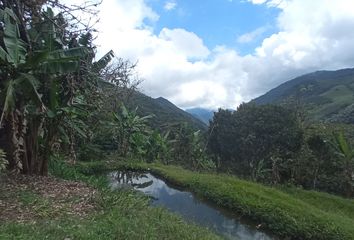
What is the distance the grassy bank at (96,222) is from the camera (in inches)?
284

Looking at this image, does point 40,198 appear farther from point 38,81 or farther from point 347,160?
point 347,160

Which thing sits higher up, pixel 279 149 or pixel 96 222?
pixel 279 149

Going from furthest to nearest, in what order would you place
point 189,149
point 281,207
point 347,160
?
point 189,149
point 347,160
point 281,207

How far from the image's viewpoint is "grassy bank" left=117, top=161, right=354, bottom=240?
1290 centimetres

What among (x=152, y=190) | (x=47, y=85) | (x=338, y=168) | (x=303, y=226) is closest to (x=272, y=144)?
(x=338, y=168)

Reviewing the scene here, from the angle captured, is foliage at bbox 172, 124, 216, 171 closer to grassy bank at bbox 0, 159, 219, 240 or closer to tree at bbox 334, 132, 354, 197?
tree at bbox 334, 132, 354, 197

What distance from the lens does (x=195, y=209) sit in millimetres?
15305

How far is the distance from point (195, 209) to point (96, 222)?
7412 mm

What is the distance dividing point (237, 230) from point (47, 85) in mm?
6922

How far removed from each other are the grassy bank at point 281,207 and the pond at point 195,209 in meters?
0.47

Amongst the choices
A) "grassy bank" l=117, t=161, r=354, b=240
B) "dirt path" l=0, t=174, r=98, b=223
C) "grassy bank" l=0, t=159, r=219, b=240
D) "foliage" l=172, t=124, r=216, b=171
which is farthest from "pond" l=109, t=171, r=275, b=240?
"foliage" l=172, t=124, r=216, b=171

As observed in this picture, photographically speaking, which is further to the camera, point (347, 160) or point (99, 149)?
point (99, 149)

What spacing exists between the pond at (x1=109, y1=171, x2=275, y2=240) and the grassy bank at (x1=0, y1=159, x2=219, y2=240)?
2.39 meters

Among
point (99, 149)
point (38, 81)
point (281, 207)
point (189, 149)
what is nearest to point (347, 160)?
point (281, 207)
